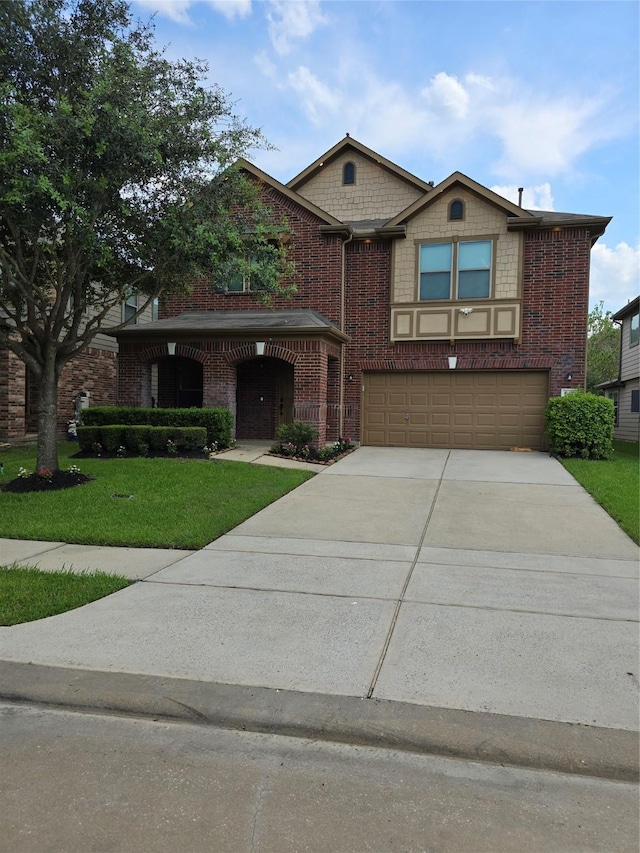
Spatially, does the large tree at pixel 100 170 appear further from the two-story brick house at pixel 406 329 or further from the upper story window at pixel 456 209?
the upper story window at pixel 456 209

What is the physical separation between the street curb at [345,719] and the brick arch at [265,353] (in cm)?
1150

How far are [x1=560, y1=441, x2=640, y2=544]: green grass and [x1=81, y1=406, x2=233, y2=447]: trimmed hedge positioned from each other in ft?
26.0

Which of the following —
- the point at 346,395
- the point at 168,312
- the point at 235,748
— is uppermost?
the point at 168,312

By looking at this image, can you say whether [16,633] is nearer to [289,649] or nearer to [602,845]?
[289,649]

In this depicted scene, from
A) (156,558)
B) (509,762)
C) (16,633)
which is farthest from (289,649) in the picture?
(156,558)

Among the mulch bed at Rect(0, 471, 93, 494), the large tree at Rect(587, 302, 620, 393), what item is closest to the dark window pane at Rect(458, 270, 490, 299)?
the mulch bed at Rect(0, 471, 93, 494)

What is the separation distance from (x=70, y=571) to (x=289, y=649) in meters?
2.73

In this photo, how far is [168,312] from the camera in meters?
17.4

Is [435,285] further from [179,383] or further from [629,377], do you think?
[629,377]

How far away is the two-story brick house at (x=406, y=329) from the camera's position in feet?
49.5

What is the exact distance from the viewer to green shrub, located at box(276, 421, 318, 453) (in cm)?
1370

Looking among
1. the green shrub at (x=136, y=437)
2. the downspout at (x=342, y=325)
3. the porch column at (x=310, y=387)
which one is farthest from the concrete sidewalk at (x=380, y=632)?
the downspout at (x=342, y=325)

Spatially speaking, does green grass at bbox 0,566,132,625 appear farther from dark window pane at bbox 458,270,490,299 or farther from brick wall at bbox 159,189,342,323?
dark window pane at bbox 458,270,490,299

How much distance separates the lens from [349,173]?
19.2 meters
